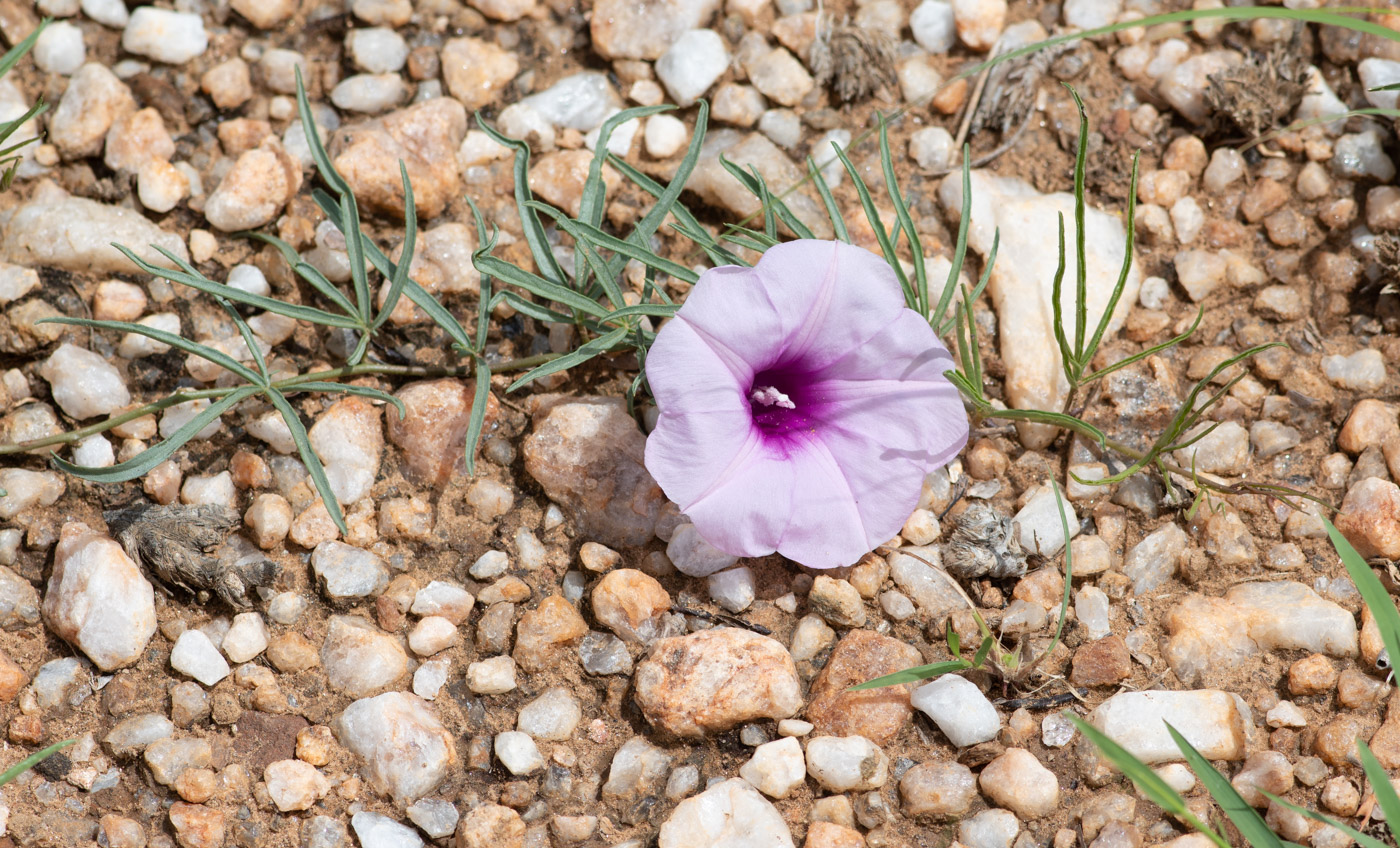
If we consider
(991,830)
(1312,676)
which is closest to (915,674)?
(991,830)

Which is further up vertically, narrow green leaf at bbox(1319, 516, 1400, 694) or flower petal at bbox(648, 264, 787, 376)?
flower petal at bbox(648, 264, 787, 376)

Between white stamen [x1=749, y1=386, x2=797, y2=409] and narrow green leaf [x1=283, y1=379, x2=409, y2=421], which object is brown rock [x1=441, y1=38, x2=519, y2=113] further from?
white stamen [x1=749, y1=386, x2=797, y2=409]

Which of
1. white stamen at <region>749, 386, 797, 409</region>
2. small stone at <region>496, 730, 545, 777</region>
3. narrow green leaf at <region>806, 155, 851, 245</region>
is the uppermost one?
narrow green leaf at <region>806, 155, 851, 245</region>

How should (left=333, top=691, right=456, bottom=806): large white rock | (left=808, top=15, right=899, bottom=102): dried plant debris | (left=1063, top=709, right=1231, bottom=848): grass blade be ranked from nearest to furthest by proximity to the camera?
(left=1063, top=709, right=1231, bottom=848): grass blade, (left=333, top=691, right=456, bottom=806): large white rock, (left=808, top=15, right=899, bottom=102): dried plant debris

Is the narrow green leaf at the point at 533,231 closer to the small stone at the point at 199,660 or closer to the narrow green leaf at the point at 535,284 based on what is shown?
the narrow green leaf at the point at 535,284

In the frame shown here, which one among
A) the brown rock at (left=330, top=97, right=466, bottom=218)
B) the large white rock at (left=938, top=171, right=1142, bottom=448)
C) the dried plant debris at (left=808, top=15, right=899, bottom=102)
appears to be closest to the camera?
the large white rock at (left=938, top=171, right=1142, bottom=448)

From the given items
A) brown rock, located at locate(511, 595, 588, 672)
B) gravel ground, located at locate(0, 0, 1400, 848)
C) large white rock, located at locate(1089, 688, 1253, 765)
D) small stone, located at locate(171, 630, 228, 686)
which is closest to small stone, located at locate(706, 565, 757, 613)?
gravel ground, located at locate(0, 0, 1400, 848)

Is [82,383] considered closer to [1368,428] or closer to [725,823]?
[725,823]

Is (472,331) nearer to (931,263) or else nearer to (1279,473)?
(931,263)
